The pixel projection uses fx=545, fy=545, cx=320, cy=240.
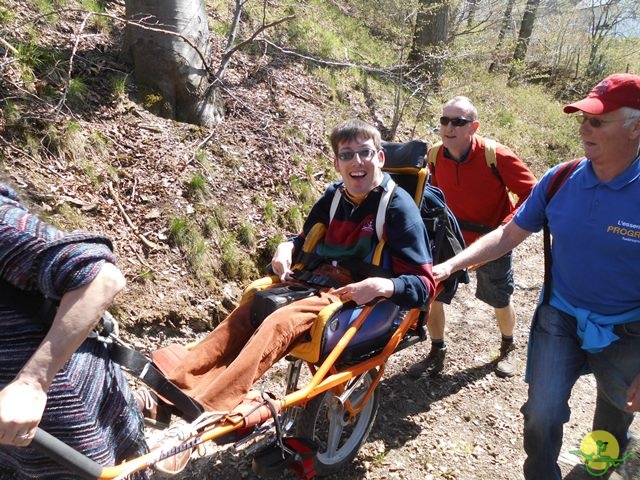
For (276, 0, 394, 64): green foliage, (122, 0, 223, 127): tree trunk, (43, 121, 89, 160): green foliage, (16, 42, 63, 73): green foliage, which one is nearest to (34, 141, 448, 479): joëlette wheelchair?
(43, 121, 89, 160): green foliage

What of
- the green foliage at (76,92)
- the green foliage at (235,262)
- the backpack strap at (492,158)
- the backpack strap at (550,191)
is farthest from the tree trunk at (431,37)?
the backpack strap at (550,191)

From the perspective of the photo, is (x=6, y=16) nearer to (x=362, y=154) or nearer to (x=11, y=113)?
(x=11, y=113)

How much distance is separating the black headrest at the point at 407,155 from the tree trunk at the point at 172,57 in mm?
2839

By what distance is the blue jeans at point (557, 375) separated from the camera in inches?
110

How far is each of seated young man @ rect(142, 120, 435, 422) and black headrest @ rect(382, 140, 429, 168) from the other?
0.46 metres

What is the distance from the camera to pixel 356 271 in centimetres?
357

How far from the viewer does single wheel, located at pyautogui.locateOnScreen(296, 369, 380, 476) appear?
10.7 feet

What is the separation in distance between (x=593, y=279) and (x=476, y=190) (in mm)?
1866

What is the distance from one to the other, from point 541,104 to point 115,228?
12482 mm

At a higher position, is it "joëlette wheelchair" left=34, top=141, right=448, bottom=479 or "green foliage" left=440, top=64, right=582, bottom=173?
"green foliage" left=440, top=64, right=582, bottom=173

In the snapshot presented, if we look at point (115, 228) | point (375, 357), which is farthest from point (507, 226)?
point (115, 228)

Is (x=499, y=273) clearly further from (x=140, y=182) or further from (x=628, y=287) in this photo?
(x=140, y=182)

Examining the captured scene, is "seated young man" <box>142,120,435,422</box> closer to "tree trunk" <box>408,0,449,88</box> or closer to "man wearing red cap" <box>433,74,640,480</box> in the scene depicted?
"man wearing red cap" <box>433,74,640,480</box>

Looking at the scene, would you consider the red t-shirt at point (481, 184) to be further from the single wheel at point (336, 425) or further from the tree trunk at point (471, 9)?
the tree trunk at point (471, 9)
